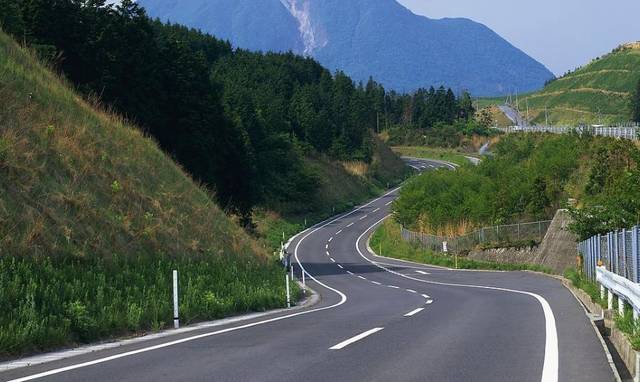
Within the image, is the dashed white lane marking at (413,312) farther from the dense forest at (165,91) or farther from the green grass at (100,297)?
the dense forest at (165,91)

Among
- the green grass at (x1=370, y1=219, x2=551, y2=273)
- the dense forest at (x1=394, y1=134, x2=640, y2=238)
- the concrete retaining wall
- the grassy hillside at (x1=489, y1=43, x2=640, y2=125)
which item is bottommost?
the green grass at (x1=370, y1=219, x2=551, y2=273)

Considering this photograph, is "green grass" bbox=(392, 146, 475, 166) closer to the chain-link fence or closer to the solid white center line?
the chain-link fence

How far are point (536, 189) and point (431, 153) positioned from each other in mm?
101202

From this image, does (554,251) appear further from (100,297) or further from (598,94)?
(598,94)

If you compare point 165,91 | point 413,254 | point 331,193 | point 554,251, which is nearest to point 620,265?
point 554,251

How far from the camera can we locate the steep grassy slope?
154125mm

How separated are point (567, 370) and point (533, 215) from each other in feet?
148

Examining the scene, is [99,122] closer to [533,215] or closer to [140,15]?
[140,15]

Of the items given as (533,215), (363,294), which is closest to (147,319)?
(363,294)

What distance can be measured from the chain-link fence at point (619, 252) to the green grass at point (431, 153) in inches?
4523

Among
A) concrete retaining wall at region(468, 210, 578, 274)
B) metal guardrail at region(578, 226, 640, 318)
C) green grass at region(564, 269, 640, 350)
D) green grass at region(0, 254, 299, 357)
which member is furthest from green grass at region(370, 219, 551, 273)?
green grass at region(0, 254, 299, 357)

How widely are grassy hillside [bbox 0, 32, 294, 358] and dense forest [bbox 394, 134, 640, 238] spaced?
14587mm

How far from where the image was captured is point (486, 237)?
5334cm

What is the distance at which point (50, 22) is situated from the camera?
137 feet
